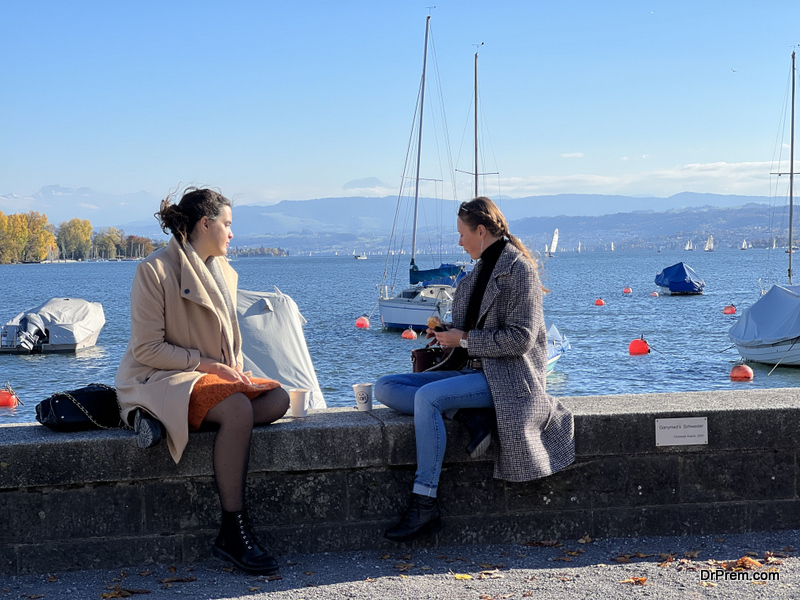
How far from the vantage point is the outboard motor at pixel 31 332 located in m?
29.4

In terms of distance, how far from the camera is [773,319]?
2138cm

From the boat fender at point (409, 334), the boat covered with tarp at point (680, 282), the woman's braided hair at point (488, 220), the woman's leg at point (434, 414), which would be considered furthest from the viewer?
the boat covered with tarp at point (680, 282)

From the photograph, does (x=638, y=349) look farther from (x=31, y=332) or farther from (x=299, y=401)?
(x=299, y=401)

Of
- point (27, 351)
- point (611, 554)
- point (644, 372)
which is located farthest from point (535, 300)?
point (27, 351)

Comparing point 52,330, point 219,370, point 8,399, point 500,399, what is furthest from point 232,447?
point 52,330

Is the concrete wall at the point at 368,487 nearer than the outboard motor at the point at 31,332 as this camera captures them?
Yes

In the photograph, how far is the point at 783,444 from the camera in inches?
164

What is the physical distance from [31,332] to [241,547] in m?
28.7

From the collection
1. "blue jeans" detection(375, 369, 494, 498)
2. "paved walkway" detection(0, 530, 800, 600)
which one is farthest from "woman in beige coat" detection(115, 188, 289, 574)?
"blue jeans" detection(375, 369, 494, 498)

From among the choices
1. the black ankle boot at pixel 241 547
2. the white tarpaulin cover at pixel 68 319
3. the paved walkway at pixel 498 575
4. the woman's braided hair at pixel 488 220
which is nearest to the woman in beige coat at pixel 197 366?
the black ankle boot at pixel 241 547

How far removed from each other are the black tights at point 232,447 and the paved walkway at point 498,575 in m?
0.33

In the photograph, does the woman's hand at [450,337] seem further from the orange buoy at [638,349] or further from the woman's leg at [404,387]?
the orange buoy at [638,349]

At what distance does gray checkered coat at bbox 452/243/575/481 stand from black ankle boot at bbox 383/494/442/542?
342 mm

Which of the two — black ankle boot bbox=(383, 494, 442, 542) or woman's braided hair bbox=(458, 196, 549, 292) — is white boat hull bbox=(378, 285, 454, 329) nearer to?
woman's braided hair bbox=(458, 196, 549, 292)
